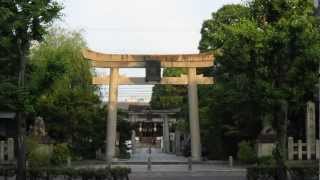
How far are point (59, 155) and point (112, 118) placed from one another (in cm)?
828

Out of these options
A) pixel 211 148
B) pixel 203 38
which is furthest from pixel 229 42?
pixel 203 38

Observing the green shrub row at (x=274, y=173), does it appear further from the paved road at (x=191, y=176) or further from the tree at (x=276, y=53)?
the paved road at (x=191, y=176)

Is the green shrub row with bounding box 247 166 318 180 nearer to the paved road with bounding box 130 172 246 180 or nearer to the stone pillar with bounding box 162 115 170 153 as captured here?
the paved road with bounding box 130 172 246 180

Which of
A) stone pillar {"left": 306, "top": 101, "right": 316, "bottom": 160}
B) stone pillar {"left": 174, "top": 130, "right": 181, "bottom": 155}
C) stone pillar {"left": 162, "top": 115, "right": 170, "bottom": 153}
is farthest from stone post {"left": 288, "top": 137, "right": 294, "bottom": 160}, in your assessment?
stone pillar {"left": 162, "top": 115, "right": 170, "bottom": 153}

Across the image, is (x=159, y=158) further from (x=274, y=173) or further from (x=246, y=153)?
(x=274, y=173)

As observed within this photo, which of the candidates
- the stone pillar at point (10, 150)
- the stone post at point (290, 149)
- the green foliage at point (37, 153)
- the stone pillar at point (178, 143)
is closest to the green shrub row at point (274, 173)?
the stone post at point (290, 149)

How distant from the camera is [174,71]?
7475cm

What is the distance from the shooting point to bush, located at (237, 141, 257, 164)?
132ft

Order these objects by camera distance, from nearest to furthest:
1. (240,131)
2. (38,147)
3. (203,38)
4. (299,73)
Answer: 1. (299,73)
2. (38,147)
3. (240,131)
4. (203,38)

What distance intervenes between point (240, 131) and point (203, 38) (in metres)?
15.3

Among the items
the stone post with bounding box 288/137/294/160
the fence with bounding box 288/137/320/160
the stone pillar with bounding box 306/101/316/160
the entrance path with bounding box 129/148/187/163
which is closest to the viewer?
the stone post with bounding box 288/137/294/160

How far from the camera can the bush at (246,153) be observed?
40375 millimetres

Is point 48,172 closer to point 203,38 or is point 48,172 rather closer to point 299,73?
point 299,73

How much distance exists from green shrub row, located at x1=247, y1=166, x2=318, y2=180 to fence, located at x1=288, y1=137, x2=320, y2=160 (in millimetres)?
13675
